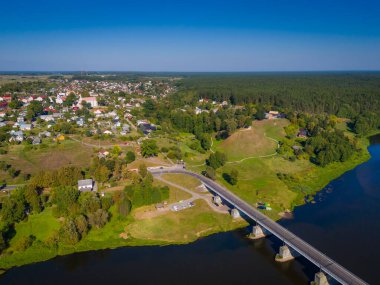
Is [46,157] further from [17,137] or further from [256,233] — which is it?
[256,233]

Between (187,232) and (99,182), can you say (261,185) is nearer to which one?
(187,232)

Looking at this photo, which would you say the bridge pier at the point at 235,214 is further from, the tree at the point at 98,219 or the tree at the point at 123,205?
the tree at the point at 98,219

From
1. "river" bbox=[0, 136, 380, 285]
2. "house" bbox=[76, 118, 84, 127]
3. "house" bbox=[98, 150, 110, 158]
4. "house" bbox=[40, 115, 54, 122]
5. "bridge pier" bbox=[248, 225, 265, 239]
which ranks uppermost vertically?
"house" bbox=[40, 115, 54, 122]

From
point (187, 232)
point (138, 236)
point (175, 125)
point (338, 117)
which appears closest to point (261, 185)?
point (187, 232)

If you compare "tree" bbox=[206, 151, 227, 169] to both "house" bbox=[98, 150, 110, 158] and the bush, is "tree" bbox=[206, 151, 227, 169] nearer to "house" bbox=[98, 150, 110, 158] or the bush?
"house" bbox=[98, 150, 110, 158]

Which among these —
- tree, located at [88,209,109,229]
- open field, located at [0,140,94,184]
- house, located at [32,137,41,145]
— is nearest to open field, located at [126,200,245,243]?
tree, located at [88,209,109,229]

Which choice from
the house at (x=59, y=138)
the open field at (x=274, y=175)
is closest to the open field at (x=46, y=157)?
the house at (x=59, y=138)

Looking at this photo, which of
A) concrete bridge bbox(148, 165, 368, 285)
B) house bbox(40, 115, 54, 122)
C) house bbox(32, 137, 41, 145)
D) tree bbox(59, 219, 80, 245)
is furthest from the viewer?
house bbox(40, 115, 54, 122)
